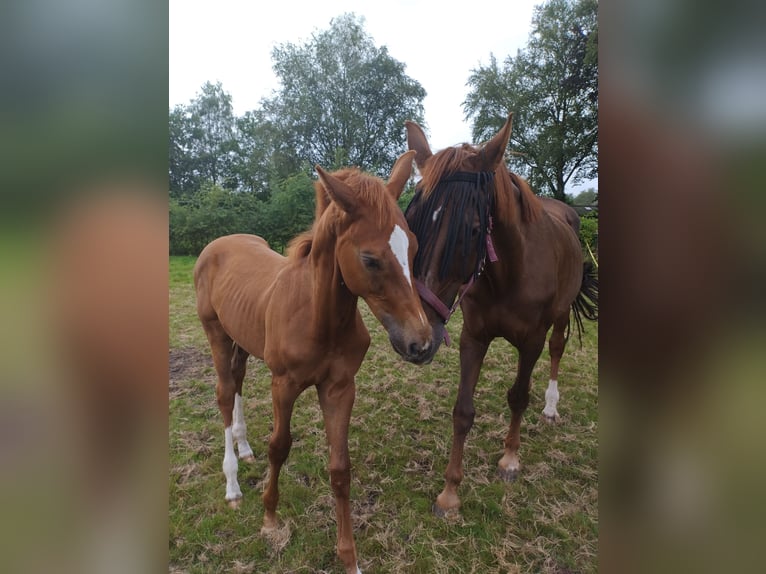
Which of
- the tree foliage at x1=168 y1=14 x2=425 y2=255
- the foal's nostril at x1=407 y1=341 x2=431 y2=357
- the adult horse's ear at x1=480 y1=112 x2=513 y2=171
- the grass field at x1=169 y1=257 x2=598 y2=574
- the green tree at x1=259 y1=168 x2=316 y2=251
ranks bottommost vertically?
the grass field at x1=169 y1=257 x2=598 y2=574

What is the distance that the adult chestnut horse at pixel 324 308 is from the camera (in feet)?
5.12

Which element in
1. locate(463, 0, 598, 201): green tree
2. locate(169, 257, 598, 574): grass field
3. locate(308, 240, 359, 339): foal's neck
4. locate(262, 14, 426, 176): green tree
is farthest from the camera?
locate(262, 14, 426, 176): green tree

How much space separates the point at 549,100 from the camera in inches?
499

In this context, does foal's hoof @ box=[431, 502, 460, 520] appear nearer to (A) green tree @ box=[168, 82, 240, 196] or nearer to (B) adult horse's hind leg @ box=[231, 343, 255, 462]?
(B) adult horse's hind leg @ box=[231, 343, 255, 462]

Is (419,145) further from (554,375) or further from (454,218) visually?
(554,375)

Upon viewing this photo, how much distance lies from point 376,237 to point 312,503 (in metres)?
1.97

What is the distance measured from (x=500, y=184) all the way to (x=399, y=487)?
2193 mm

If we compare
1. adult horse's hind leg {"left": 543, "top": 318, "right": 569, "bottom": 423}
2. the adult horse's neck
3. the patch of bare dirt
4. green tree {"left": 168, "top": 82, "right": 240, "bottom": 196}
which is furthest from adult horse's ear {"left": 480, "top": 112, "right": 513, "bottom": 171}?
green tree {"left": 168, "top": 82, "right": 240, "bottom": 196}

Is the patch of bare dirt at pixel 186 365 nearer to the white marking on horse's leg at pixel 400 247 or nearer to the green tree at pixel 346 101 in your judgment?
the white marking on horse's leg at pixel 400 247

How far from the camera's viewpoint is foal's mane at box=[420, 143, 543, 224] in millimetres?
1941

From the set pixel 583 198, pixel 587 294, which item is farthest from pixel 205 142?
pixel 587 294

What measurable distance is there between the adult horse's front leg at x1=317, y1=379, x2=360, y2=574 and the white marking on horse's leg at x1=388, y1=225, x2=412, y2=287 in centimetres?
80
